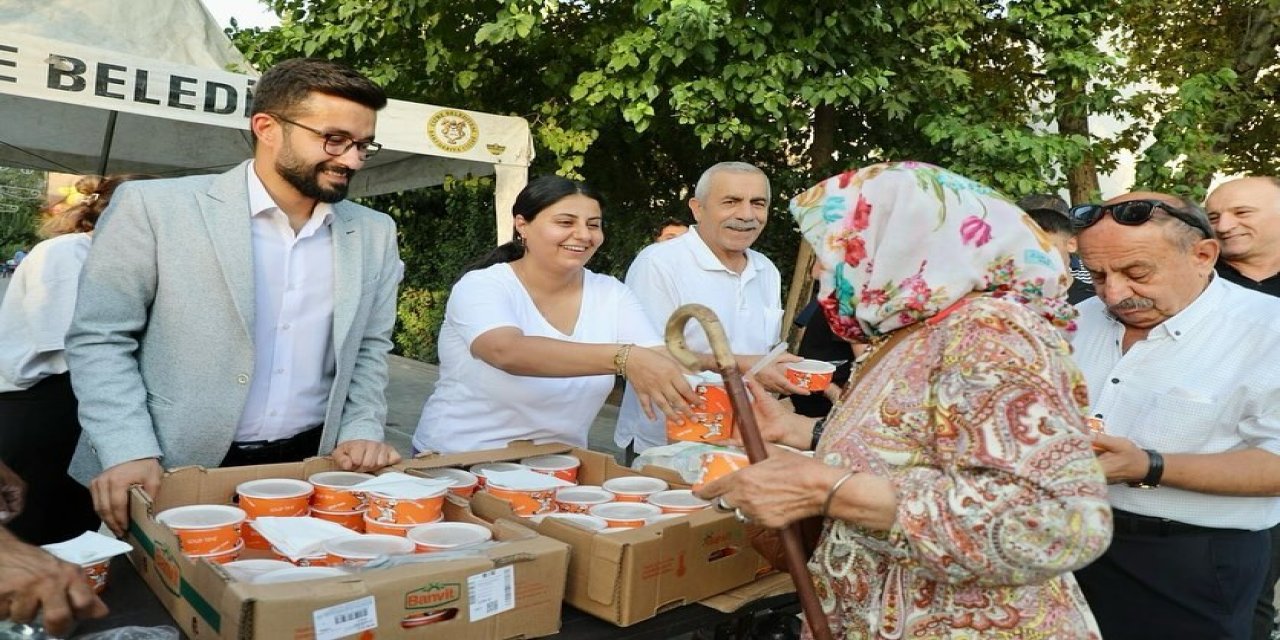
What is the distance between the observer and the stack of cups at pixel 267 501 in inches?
73.0

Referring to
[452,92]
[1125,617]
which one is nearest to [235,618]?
[1125,617]

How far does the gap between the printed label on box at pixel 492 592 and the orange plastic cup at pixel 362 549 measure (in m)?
0.19

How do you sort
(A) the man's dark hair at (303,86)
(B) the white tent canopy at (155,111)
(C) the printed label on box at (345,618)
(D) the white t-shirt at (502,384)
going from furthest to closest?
(B) the white tent canopy at (155,111) < (D) the white t-shirt at (502,384) < (A) the man's dark hair at (303,86) < (C) the printed label on box at (345,618)

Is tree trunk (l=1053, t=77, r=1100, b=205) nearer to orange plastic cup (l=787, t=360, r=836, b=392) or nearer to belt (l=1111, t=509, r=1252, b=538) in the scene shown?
orange plastic cup (l=787, t=360, r=836, b=392)

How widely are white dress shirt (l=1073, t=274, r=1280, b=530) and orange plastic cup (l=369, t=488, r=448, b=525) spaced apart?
5.50ft

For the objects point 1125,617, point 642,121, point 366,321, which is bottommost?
point 1125,617

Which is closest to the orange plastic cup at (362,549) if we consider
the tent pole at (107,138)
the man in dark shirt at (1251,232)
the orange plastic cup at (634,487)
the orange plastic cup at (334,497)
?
the orange plastic cup at (334,497)

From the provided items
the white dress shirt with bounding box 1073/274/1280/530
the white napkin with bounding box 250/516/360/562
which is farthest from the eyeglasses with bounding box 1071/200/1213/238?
the white napkin with bounding box 250/516/360/562

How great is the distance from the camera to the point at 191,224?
7.39 ft

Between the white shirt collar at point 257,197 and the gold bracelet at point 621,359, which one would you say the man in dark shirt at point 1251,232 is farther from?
the white shirt collar at point 257,197

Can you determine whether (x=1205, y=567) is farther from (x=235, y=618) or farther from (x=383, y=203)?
(x=383, y=203)

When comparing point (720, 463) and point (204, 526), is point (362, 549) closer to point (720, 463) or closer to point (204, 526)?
point (204, 526)

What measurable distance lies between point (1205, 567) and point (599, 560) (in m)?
1.53

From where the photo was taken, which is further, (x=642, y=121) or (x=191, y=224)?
(x=642, y=121)
